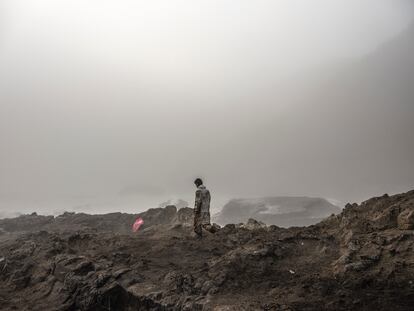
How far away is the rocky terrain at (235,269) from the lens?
303 inches

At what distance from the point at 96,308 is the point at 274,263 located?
16.4ft

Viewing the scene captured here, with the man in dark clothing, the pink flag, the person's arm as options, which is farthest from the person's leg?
the pink flag

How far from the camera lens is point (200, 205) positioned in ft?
46.1

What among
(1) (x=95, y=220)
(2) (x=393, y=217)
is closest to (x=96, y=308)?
(2) (x=393, y=217)

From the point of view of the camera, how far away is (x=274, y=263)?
10.4 metres

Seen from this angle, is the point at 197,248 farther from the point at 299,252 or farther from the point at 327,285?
the point at 327,285

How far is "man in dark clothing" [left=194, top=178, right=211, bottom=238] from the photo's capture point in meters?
14.0

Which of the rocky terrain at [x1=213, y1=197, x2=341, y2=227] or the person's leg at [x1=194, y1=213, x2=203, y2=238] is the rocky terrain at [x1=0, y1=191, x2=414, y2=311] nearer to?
the person's leg at [x1=194, y1=213, x2=203, y2=238]

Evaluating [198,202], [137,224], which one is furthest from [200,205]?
[137,224]

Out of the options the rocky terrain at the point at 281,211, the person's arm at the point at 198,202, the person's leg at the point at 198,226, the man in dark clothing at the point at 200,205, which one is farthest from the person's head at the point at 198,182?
the rocky terrain at the point at 281,211

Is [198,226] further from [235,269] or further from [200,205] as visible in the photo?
[235,269]

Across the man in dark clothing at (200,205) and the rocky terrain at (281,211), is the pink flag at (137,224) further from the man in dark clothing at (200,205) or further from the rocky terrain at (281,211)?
the rocky terrain at (281,211)

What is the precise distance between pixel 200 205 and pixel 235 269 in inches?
172

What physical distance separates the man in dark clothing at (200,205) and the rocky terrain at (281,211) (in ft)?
153
